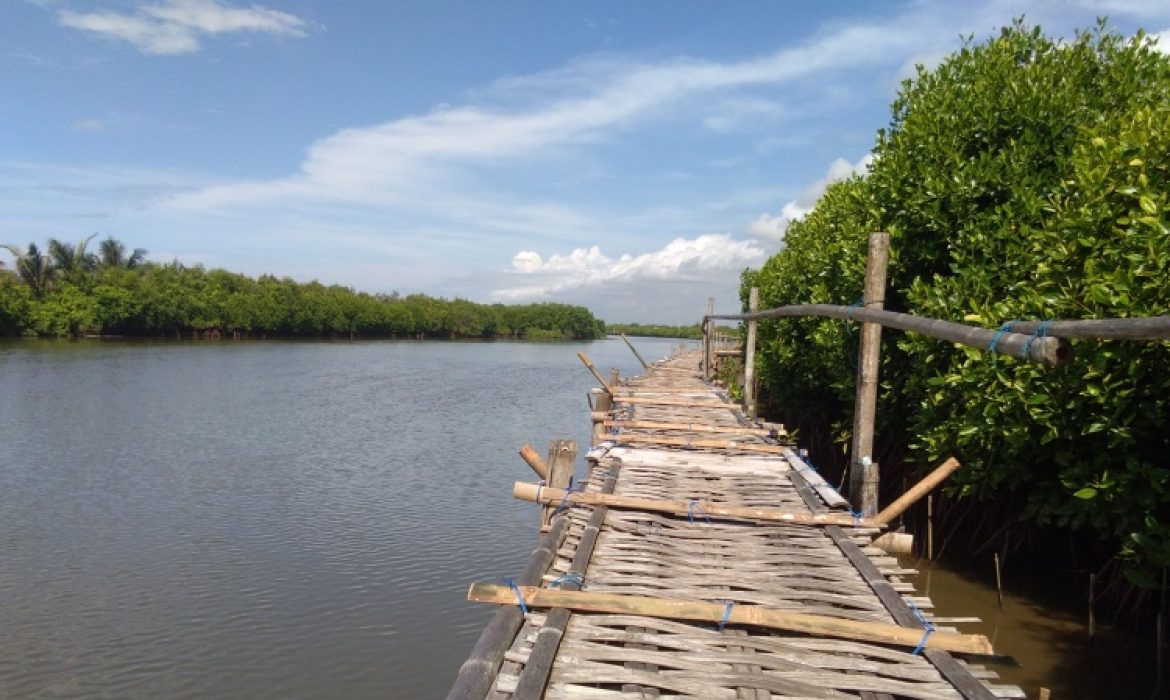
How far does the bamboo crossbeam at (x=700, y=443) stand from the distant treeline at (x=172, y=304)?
53.2m

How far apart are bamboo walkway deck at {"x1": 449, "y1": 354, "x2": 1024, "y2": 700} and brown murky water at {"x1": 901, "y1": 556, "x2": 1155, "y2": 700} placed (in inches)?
72.5

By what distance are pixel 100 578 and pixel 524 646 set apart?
27.4ft

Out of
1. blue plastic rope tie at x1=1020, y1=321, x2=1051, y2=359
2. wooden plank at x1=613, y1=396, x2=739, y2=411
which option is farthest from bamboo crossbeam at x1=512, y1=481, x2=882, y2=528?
wooden plank at x1=613, y1=396, x2=739, y2=411

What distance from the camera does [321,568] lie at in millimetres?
10102

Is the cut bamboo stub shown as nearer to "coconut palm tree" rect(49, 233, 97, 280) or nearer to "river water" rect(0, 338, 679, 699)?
"river water" rect(0, 338, 679, 699)

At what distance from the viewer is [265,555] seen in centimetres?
1056

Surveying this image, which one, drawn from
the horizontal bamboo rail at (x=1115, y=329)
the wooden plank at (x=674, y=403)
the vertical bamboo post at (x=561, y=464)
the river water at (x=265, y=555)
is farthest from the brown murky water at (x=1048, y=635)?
the wooden plank at (x=674, y=403)

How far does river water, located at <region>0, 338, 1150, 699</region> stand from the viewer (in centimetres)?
738

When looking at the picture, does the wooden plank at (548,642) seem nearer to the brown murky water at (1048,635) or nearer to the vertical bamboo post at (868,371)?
the vertical bamboo post at (868,371)

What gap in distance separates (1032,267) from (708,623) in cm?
503

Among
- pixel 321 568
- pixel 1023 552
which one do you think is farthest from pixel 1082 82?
pixel 321 568

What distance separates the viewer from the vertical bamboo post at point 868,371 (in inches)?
246

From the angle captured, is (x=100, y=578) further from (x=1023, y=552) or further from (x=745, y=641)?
(x=1023, y=552)

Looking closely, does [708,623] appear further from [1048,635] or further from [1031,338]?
[1048,635]
